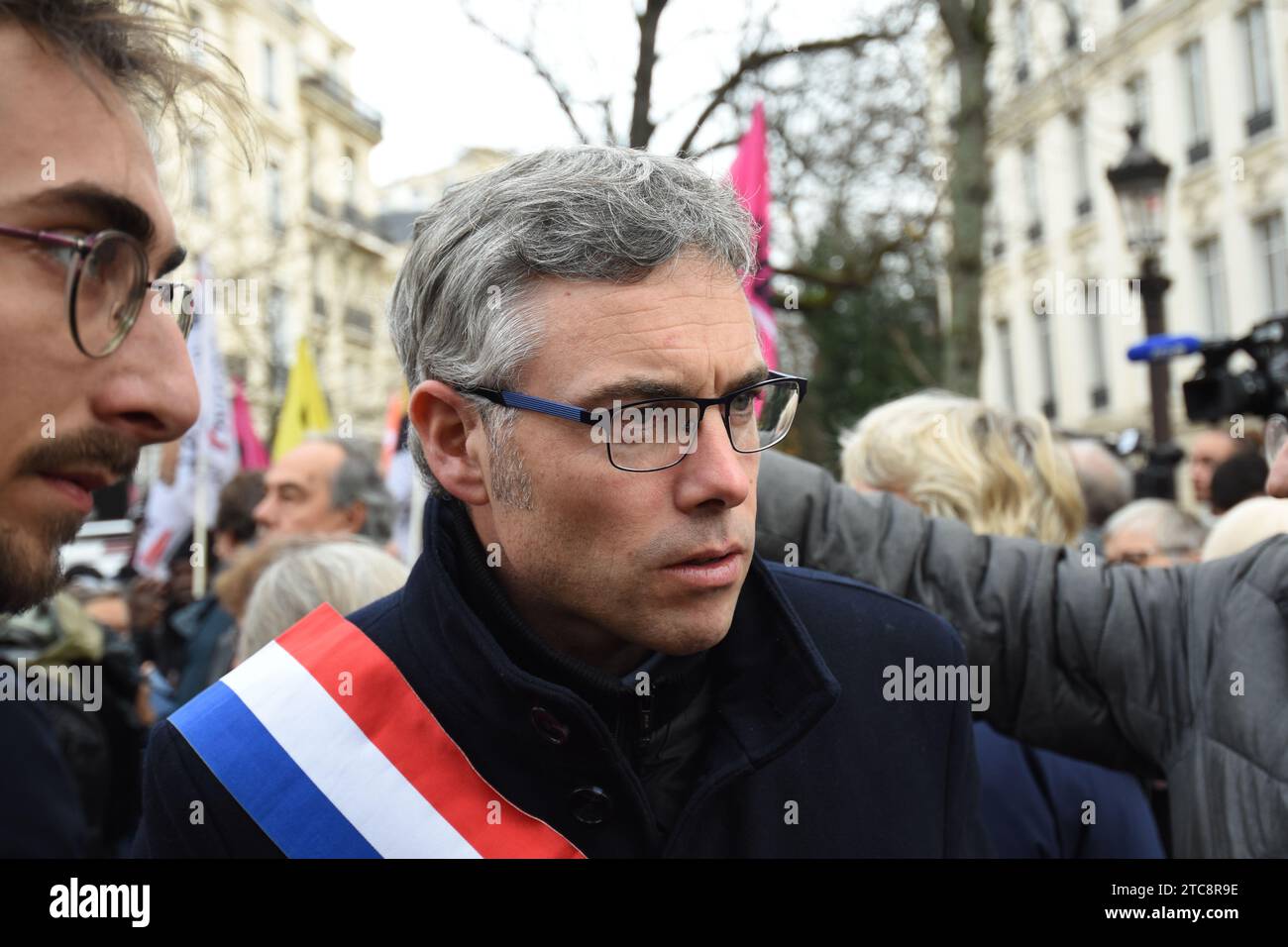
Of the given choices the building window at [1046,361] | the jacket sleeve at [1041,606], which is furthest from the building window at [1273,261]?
the jacket sleeve at [1041,606]

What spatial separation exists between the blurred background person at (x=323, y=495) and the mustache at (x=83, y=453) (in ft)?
10.1

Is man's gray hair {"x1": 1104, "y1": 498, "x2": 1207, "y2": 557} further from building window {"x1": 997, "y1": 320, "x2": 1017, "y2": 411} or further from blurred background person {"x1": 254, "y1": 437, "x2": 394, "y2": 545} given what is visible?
building window {"x1": 997, "y1": 320, "x2": 1017, "y2": 411}

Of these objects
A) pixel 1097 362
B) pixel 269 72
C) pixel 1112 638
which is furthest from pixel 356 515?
pixel 269 72

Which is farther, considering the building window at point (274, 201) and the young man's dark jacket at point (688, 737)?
the building window at point (274, 201)

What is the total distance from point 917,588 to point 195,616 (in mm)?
3471

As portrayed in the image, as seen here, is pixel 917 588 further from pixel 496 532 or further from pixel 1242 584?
pixel 496 532

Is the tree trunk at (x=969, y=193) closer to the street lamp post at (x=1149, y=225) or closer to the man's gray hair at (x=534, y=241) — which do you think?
the street lamp post at (x=1149, y=225)

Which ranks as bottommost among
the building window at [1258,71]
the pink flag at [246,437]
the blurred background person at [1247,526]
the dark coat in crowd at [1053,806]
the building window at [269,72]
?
the dark coat in crowd at [1053,806]

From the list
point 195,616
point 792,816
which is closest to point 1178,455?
point 195,616

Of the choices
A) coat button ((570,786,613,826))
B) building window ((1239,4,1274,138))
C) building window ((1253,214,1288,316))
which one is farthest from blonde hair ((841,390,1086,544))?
building window ((1239,4,1274,138))

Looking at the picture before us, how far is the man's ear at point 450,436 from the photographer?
2.20 metres

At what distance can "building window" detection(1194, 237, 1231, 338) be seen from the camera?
962 inches

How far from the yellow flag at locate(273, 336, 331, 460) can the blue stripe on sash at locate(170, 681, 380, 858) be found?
19.6 ft

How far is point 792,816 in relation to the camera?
2006 millimetres
